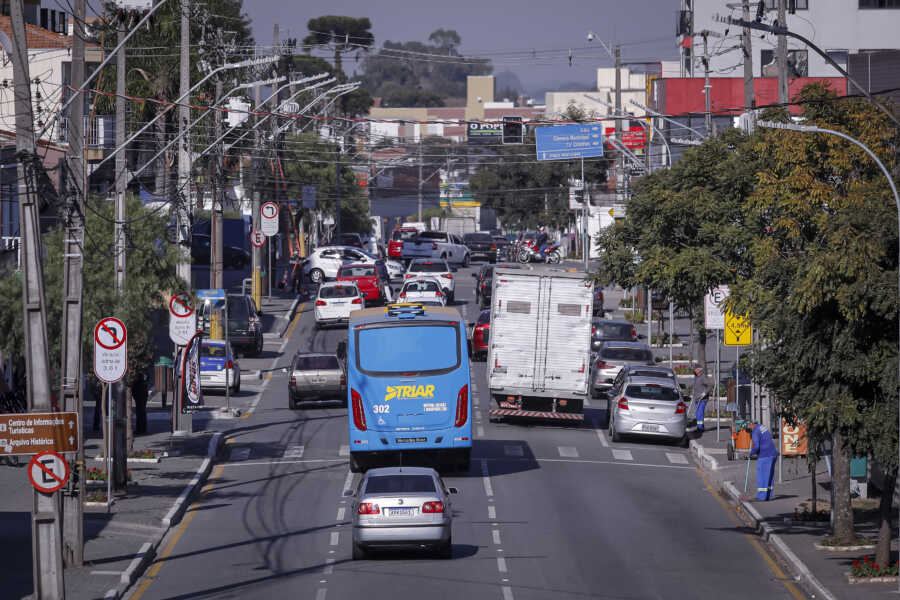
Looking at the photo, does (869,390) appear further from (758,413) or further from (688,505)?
(758,413)

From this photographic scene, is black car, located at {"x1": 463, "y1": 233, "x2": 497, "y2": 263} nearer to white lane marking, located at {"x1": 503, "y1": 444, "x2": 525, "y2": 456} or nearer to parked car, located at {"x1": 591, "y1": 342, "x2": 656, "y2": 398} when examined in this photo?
parked car, located at {"x1": 591, "y1": 342, "x2": 656, "y2": 398}

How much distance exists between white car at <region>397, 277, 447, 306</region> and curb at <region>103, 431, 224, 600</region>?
2214 centimetres

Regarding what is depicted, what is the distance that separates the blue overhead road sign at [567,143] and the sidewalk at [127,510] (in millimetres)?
28378

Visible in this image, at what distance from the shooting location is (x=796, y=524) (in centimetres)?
2230

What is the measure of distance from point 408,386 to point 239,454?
675 cm

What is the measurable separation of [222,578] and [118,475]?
699 centimetres

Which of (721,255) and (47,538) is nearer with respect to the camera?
(47,538)

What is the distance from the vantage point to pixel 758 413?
30.5 meters

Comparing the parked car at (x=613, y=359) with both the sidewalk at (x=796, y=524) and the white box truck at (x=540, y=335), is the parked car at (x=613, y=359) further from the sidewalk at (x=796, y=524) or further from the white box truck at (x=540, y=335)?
A: the sidewalk at (x=796, y=524)

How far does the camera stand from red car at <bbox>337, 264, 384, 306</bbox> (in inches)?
2223

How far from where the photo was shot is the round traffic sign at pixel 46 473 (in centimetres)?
1571

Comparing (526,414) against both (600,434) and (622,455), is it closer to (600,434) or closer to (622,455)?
(600,434)

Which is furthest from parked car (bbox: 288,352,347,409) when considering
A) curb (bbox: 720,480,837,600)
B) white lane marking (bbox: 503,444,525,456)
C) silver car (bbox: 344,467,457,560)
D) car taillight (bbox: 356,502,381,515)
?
car taillight (bbox: 356,502,381,515)

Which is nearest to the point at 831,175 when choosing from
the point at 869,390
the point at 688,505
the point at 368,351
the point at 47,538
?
the point at 869,390
